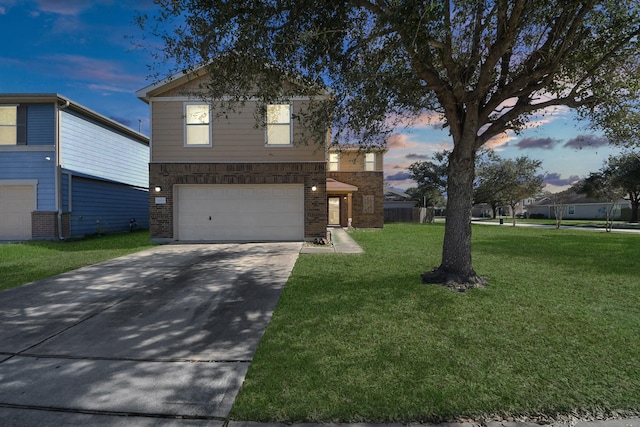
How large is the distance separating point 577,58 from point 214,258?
30.0 ft

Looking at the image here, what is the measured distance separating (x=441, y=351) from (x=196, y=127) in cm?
1109

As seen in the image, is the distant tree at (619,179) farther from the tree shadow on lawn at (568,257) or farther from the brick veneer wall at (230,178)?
the brick veneer wall at (230,178)

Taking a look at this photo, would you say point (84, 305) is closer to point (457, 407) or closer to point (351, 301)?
point (351, 301)

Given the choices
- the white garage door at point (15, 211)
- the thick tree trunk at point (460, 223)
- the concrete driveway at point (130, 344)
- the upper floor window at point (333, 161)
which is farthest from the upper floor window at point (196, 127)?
the upper floor window at point (333, 161)

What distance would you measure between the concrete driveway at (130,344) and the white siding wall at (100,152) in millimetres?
8750

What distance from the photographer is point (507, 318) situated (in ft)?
14.1

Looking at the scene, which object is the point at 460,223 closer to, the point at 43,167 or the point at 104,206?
the point at 43,167

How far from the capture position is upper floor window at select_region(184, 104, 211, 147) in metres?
11.6

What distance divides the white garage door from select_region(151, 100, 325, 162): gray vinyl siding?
5.66 m

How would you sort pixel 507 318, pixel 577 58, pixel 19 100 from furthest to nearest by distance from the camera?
pixel 19 100, pixel 577 58, pixel 507 318

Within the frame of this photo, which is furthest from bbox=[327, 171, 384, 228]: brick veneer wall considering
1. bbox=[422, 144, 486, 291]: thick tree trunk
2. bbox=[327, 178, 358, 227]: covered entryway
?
bbox=[422, 144, 486, 291]: thick tree trunk

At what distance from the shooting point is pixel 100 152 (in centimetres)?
1492

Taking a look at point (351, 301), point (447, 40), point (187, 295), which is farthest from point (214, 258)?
point (447, 40)

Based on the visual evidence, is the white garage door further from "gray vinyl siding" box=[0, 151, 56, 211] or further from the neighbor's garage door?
the neighbor's garage door
